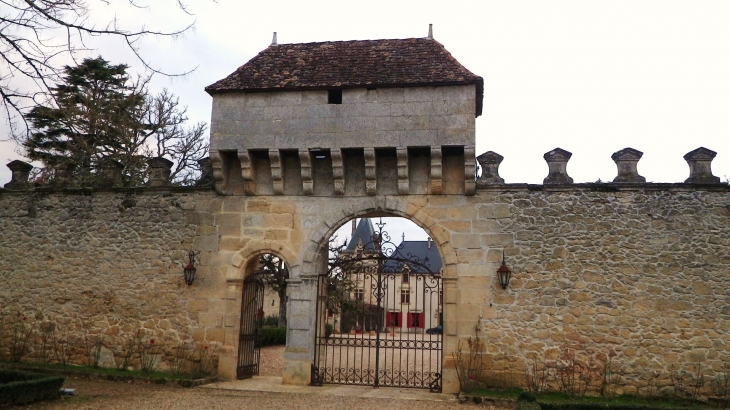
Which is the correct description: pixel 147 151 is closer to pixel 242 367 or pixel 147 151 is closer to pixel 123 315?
pixel 123 315

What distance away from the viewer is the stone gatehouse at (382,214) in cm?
893

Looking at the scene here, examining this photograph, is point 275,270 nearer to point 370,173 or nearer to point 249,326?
Result: point 249,326

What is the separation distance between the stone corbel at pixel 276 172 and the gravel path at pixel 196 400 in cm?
339

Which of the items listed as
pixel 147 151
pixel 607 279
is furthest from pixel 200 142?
pixel 607 279

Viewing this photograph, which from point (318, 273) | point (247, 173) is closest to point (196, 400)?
point (318, 273)

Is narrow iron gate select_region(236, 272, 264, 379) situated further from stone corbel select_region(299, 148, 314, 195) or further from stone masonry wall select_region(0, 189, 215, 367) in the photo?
stone corbel select_region(299, 148, 314, 195)

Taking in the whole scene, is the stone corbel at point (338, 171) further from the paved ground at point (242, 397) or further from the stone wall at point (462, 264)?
the paved ground at point (242, 397)

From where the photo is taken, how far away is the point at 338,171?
975cm

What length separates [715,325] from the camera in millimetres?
8641

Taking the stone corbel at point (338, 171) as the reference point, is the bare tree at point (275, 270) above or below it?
below

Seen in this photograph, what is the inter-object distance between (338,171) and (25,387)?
5.34m

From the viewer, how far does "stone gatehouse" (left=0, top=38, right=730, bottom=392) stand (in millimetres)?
8930

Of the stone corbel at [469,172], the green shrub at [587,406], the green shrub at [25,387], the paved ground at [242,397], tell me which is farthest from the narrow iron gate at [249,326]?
the green shrub at [587,406]

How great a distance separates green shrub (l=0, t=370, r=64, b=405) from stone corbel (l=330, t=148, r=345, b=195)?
4947mm
